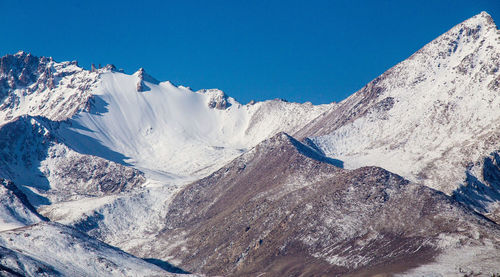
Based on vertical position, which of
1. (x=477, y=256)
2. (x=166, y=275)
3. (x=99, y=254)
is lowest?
(x=477, y=256)

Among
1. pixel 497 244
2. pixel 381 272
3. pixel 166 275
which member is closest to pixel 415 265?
pixel 381 272

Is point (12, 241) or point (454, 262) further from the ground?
point (12, 241)

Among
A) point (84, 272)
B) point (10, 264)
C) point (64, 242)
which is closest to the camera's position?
point (10, 264)

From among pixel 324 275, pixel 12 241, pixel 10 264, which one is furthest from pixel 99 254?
pixel 324 275

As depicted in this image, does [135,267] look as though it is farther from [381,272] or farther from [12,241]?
[381,272]

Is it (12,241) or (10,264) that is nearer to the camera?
(10,264)

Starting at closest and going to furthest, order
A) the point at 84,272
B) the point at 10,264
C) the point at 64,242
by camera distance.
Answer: the point at 10,264 → the point at 84,272 → the point at 64,242

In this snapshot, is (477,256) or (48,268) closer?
(48,268)

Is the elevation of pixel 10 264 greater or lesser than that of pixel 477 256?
greater

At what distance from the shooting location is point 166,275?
629 feet

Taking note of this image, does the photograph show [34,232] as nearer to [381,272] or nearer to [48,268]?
[48,268]

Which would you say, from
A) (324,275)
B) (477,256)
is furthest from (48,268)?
(477,256)

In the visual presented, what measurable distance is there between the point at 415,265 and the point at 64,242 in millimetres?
96113

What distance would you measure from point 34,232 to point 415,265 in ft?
344
